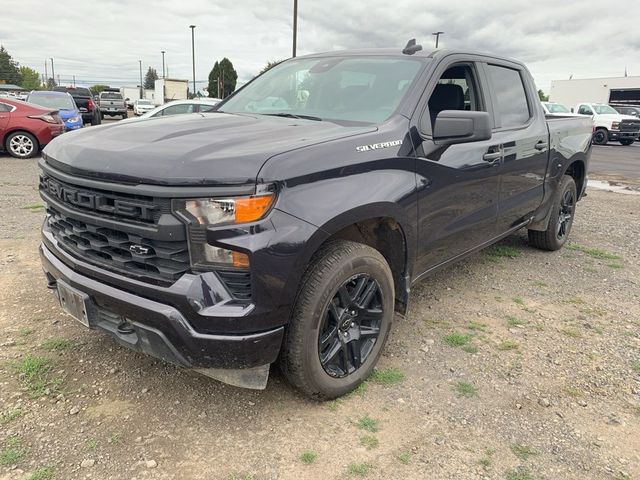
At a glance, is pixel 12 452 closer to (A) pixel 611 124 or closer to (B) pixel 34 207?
(B) pixel 34 207

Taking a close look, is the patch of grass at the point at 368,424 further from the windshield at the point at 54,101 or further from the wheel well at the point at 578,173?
the windshield at the point at 54,101

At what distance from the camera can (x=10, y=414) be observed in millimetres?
2549

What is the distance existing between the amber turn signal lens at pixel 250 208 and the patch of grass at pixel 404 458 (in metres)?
1.26

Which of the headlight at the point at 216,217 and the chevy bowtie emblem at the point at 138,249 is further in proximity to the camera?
the chevy bowtie emblem at the point at 138,249

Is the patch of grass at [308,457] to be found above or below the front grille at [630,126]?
below

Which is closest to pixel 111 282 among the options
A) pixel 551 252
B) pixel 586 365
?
pixel 586 365

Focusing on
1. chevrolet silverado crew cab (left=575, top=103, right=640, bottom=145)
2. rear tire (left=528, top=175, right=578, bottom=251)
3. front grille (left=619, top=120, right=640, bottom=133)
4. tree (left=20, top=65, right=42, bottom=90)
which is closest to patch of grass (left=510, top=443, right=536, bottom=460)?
rear tire (left=528, top=175, right=578, bottom=251)

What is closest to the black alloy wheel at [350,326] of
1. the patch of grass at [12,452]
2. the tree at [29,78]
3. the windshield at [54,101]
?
the patch of grass at [12,452]

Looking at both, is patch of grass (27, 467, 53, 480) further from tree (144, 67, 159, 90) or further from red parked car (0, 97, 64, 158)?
tree (144, 67, 159, 90)

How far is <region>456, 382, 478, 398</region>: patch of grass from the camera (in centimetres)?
287

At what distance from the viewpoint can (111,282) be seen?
237cm

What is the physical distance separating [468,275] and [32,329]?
3.55 m

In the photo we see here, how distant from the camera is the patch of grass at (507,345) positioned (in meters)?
3.42

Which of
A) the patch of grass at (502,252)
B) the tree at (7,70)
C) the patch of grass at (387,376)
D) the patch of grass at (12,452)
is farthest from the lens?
the tree at (7,70)
